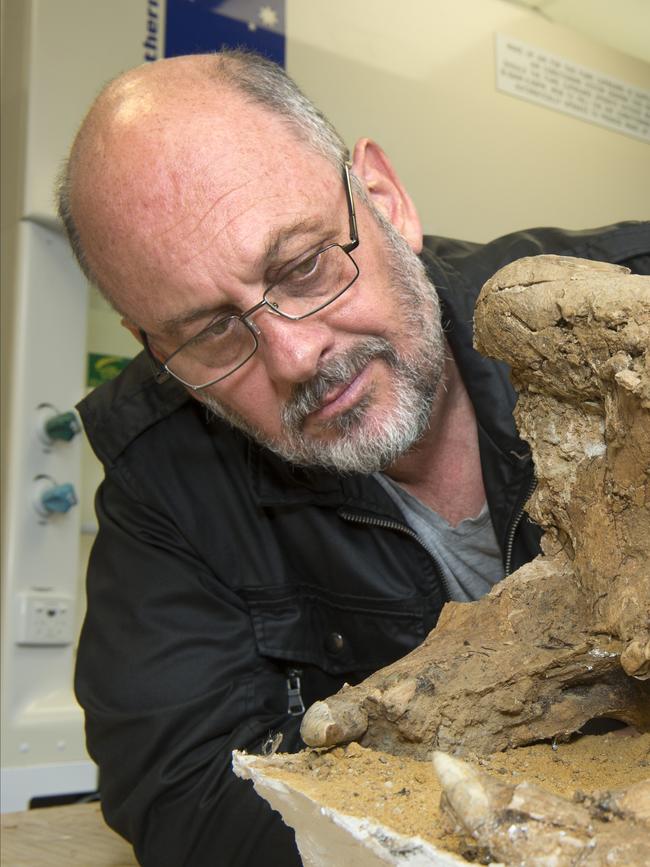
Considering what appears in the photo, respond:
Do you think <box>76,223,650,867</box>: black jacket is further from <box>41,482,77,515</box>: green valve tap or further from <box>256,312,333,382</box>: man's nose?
<box>41,482,77,515</box>: green valve tap

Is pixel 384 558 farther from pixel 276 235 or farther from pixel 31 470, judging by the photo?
pixel 31 470

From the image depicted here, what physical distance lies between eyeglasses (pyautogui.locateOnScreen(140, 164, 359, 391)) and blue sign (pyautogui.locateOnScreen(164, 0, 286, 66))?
1240mm

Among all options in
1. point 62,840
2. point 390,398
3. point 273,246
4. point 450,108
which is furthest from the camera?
point 450,108

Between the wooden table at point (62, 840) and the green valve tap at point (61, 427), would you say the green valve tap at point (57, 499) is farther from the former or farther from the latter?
the wooden table at point (62, 840)

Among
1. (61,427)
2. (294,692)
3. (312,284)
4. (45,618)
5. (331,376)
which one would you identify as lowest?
(45,618)

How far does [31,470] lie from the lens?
2229 millimetres

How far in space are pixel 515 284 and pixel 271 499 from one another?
2.48 feet

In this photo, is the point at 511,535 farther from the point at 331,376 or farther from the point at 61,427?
the point at 61,427

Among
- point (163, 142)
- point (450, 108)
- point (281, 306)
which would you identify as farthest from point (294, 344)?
point (450, 108)

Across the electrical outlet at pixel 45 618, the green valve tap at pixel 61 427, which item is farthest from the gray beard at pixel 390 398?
the electrical outlet at pixel 45 618

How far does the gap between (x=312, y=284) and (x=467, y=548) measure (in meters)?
0.51

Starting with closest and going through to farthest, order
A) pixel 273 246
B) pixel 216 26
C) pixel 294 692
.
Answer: pixel 273 246 < pixel 294 692 < pixel 216 26

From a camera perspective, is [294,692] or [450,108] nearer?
[294,692]

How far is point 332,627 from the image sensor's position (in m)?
1.50
